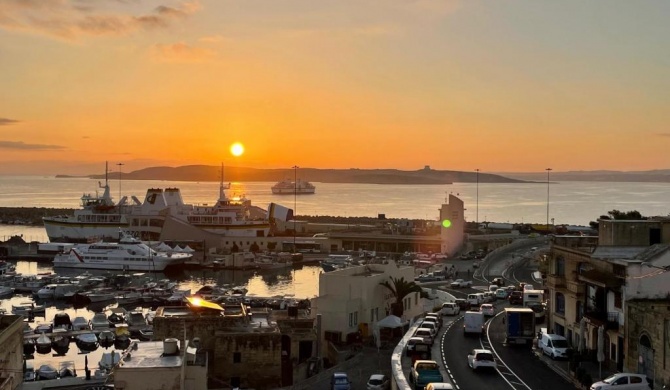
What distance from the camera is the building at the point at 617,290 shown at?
52.1ft

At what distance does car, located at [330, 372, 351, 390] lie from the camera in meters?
18.8

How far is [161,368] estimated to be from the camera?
14.3 metres

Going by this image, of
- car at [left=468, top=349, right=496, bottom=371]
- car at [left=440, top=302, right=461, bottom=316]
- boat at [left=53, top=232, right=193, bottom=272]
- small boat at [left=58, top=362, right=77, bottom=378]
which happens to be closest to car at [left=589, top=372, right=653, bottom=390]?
car at [left=468, top=349, right=496, bottom=371]

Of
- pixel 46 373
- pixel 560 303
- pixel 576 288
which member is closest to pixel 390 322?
pixel 560 303

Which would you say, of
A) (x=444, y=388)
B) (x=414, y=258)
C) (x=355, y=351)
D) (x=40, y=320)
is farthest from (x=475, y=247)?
(x=444, y=388)

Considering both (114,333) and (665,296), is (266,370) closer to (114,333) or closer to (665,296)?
(665,296)

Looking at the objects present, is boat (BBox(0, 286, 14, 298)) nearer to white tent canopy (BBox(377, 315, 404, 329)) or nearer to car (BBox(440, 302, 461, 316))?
white tent canopy (BBox(377, 315, 404, 329))

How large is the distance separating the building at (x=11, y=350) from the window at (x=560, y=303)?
13.4 metres

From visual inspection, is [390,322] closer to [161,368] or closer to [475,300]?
[475,300]

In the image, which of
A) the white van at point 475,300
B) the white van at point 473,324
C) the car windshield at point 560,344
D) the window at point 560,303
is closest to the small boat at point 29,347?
the white van at point 475,300

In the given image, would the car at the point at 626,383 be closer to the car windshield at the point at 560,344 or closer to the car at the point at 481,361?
the car at the point at 481,361

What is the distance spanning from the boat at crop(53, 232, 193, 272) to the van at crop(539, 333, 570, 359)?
144 feet

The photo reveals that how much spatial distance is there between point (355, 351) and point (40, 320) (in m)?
22.0

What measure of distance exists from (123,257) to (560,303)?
44662 mm
